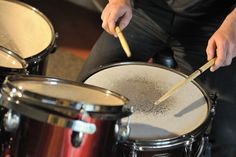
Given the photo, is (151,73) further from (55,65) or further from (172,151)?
(55,65)

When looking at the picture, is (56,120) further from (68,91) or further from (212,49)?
(212,49)

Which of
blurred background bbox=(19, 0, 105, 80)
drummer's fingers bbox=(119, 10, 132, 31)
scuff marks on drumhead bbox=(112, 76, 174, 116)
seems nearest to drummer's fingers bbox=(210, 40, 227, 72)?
scuff marks on drumhead bbox=(112, 76, 174, 116)

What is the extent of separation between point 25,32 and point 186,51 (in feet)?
1.40

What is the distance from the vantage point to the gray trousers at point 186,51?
4.14 feet

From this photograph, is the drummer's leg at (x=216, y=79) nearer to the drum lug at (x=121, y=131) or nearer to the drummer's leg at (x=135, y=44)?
the drummer's leg at (x=135, y=44)

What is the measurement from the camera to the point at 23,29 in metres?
1.28

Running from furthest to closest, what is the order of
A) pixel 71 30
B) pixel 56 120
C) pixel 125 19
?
pixel 71 30, pixel 125 19, pixel 56 120

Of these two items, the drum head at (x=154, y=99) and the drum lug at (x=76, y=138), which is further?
the drum head at (x=154, y=99)

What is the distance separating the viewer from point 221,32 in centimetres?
109

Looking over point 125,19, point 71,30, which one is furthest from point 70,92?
point 71,30

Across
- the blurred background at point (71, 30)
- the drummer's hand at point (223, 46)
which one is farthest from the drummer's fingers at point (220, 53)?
the blurred background at point (71, 30)

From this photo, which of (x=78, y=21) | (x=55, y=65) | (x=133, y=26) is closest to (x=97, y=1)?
(x=78, y=21)

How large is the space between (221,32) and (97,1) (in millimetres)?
1153

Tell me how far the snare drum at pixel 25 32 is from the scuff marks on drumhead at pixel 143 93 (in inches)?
7.7
